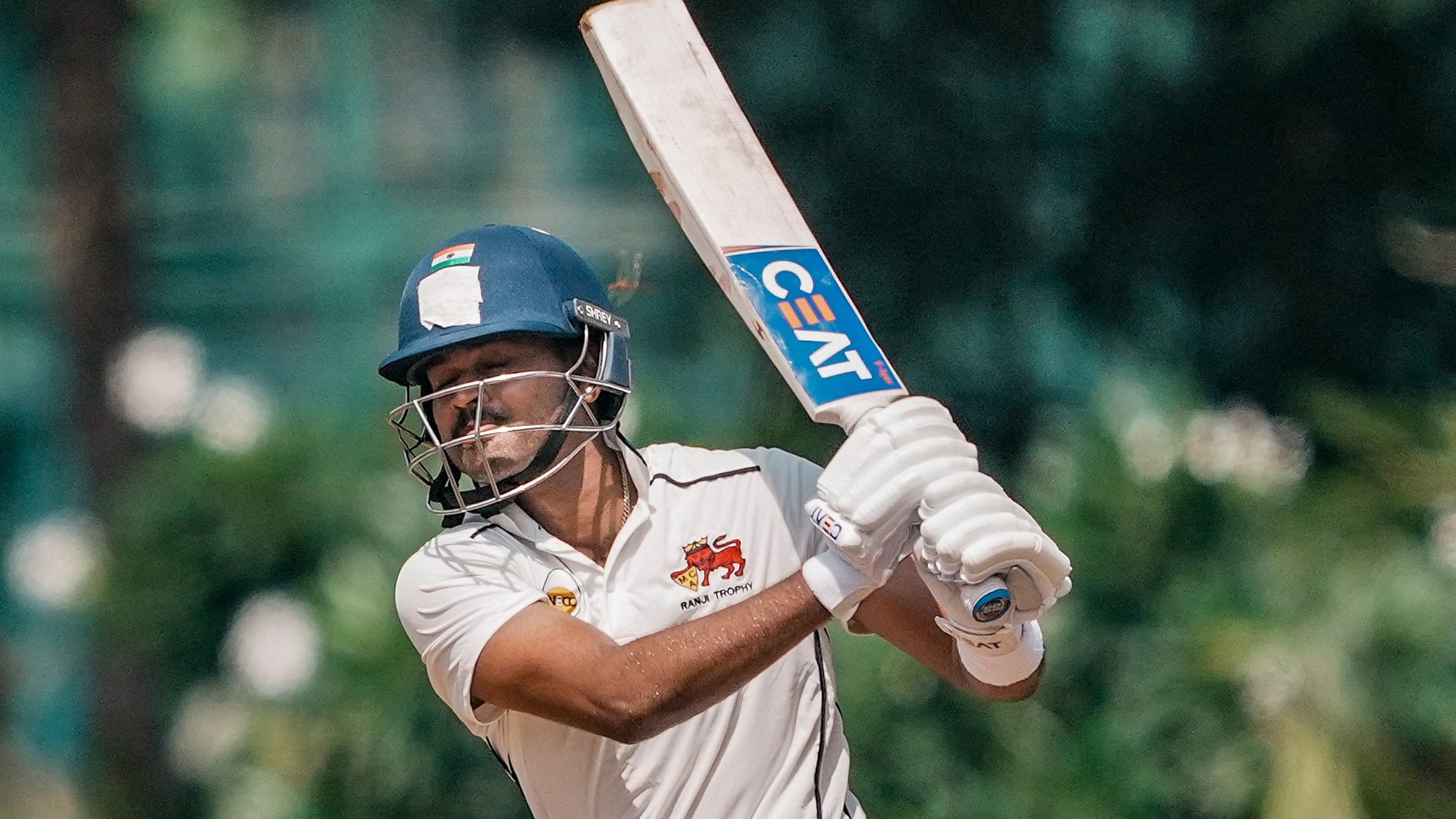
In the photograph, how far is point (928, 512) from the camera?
2049mm

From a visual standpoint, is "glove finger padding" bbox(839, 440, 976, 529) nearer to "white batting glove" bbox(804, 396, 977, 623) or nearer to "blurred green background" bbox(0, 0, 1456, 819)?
"white batting glove" bbox(804, 396, 977, 623)

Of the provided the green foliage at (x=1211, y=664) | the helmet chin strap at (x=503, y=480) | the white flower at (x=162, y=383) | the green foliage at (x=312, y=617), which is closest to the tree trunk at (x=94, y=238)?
the white flower at (x=162, y=383)

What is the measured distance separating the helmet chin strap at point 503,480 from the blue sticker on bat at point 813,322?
11.5 inches

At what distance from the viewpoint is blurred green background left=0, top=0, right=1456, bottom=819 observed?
187 inches

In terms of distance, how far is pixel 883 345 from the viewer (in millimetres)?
6383

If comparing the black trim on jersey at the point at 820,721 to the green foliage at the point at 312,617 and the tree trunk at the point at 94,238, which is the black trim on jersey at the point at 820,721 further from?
the tree trunk at the point at 94,238

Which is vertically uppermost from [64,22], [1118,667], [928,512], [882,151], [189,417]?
[928,512]

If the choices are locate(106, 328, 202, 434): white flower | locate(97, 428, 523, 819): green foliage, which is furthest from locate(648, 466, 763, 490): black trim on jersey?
locate(106, 328, 202, 434): white flower

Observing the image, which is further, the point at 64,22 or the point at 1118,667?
the point at 64,22

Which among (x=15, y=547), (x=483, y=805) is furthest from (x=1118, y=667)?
(x=15, y=547)

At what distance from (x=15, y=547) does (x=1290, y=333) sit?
5.79 meters

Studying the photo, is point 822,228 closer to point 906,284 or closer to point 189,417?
point 906,284

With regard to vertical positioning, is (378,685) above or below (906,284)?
above

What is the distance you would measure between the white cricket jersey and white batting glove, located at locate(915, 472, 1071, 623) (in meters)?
0.32
